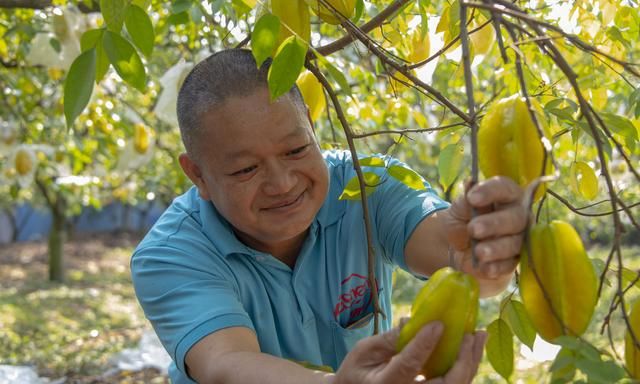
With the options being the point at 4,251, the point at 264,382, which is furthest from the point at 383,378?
the point at 4,251

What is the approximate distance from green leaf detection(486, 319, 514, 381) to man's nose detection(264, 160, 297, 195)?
1.91 feet

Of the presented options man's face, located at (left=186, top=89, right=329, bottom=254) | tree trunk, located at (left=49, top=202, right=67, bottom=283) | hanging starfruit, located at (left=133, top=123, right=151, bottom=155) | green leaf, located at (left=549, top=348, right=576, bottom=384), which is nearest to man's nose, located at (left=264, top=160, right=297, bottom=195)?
man's face, located at (left=186, top=89, right=329, bottom=254)

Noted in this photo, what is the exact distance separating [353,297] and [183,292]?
19.4 inches

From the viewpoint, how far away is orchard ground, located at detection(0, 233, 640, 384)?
4418 mm

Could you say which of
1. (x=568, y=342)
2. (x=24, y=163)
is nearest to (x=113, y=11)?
(x=568, y=342)

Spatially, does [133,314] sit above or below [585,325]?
below

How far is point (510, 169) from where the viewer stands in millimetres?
880

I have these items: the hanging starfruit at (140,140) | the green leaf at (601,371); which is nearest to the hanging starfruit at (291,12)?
the green leaf at (601,371)

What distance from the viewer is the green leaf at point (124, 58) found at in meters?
1.15

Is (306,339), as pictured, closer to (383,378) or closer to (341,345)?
(341,345)

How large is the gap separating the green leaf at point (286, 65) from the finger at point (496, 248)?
389 millimetres

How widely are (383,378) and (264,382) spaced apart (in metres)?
0.33

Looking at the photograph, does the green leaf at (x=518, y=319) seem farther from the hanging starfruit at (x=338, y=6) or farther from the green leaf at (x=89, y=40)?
the green leaf at (x=89, y=40)

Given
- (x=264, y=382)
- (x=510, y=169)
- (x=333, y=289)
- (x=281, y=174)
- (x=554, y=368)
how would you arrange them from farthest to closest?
(x=333, y=289)
(x=281, y=174)
(x=264, y=382)
(x=510, y=169)
(x=554, y=368)
